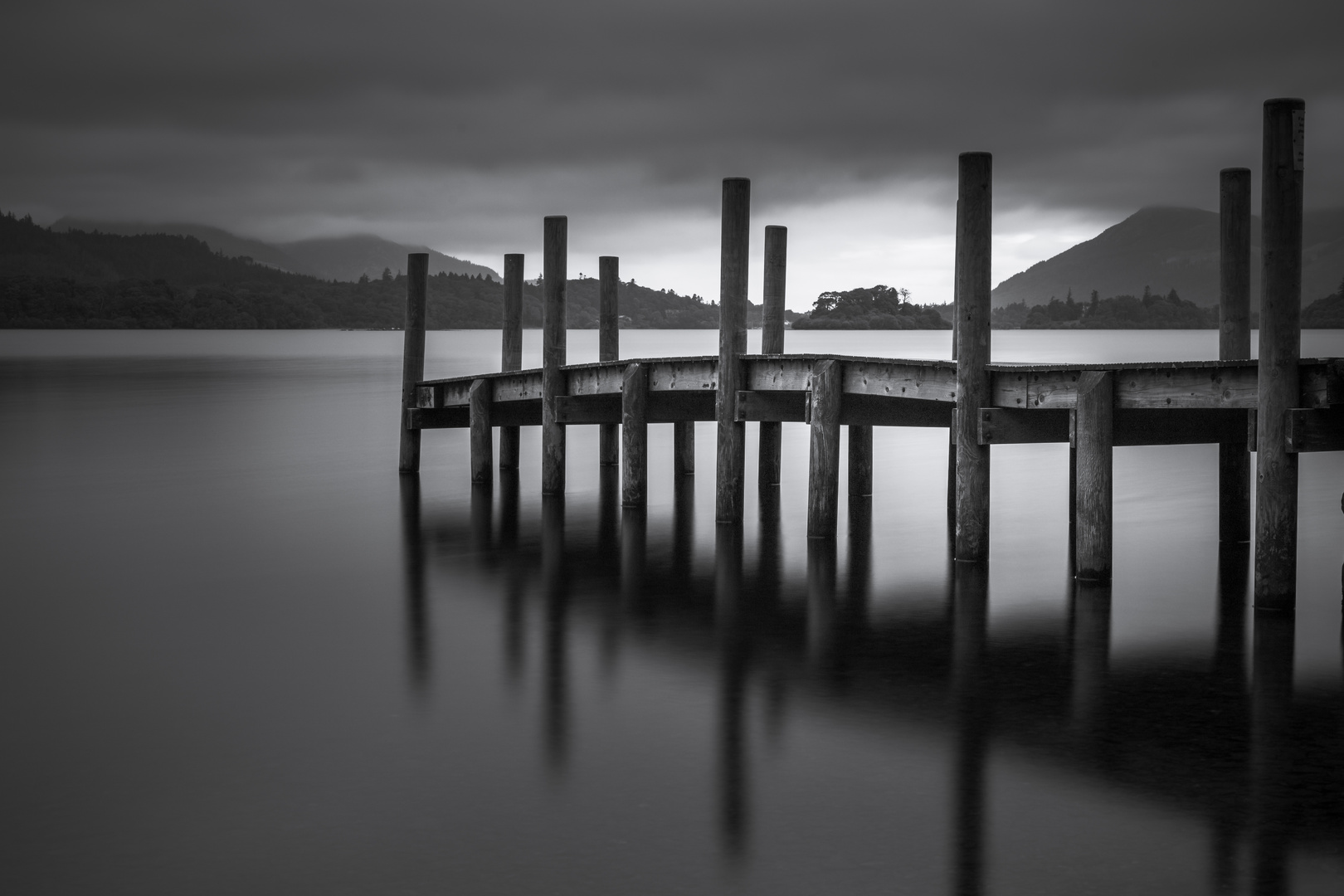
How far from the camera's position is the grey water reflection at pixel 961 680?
6586mm

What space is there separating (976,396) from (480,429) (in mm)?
8668

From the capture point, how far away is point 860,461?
1844 cm

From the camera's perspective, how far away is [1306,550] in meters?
14.6

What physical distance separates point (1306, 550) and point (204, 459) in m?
19.0

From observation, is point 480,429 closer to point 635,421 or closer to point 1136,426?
point 635,421

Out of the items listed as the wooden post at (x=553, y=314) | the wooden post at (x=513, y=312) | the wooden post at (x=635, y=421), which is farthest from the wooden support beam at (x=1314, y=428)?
the wooden post at (x=513, y=312)

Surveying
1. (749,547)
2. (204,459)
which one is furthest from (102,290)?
(749,547)

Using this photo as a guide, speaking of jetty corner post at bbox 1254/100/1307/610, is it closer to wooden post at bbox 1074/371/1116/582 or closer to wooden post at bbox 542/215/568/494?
wooden post at bbox 1074/371/1116/582

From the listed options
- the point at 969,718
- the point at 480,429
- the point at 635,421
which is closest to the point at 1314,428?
the point at 969,718

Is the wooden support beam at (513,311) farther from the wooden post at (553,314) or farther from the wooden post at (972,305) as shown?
the wooden post at (972,305)

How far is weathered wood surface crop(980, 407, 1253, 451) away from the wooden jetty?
0.02 metres

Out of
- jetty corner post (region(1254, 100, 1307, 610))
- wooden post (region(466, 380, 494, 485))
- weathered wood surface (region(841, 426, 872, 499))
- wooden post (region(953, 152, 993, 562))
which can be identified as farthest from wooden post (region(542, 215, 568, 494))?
jetty corner post (region(1254, 100, 1307, 610))

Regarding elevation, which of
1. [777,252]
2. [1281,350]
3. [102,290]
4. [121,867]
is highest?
[102,290]

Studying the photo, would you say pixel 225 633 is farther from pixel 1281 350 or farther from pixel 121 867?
pixel 1281 350
